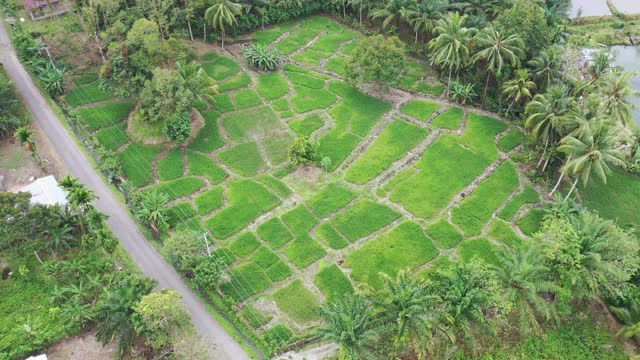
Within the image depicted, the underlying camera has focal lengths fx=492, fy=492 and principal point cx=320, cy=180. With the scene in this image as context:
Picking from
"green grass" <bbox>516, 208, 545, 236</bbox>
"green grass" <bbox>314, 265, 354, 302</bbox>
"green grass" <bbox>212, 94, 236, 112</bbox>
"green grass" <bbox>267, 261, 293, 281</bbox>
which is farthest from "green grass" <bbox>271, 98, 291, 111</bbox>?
"green grass" <bbox>516, 208, 545, 236</bbox>

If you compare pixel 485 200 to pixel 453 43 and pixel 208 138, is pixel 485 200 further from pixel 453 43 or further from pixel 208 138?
pixel 208 138

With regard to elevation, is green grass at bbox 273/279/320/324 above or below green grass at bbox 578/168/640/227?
below

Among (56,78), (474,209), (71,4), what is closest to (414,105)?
(474,209)

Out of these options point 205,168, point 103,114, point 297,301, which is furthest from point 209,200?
point 103,114

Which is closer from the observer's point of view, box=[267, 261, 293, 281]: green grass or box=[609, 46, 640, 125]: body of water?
box=[267, 261, 293, 281]: green grass

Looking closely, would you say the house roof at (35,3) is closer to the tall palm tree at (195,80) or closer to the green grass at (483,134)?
the tall palm tree at (195,80)

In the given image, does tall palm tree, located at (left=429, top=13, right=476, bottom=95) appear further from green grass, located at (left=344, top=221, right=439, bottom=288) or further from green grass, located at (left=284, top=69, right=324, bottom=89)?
green grass, located at (left=344, top=221, right=439, bottom=288)

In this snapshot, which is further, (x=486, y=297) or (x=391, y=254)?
(x=391, y=254)

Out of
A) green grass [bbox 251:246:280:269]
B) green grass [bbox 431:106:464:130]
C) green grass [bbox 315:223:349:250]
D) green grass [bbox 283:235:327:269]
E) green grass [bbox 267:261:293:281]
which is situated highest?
green grass [bbox 431:106:464:130]
